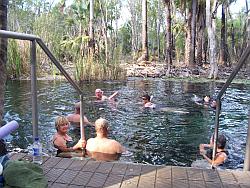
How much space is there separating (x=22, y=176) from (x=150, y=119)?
6539 millimetres

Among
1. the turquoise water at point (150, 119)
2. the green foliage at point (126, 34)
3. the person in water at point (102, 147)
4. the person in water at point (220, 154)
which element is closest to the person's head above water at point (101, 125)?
the person in water at point (102, 147)

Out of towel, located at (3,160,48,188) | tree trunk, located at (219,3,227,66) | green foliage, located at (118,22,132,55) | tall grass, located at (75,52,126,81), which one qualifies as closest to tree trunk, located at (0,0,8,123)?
towel, located at (3,160,48,188)

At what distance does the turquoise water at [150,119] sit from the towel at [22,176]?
3.09 meters

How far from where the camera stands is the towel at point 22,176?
2646mm

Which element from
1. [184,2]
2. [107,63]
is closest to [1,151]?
[107,63]

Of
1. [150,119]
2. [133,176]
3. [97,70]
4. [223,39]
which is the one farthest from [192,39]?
[133,176]

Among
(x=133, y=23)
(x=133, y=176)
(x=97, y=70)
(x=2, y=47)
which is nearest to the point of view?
(x=133, y=176)

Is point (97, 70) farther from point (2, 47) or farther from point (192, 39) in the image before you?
point (2, 47)

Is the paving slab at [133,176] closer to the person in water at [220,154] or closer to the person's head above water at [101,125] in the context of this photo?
the person in water at [220,154]

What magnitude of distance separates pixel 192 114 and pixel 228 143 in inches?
110

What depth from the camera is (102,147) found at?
5.50 m

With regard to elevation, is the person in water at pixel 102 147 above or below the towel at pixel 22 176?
below

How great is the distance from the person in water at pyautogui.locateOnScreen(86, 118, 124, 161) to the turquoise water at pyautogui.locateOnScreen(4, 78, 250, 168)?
0.39m

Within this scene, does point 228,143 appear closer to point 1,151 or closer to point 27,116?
point 1,151
